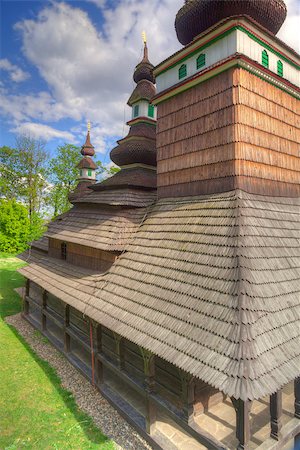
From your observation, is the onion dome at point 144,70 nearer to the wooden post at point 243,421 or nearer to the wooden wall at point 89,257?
the wooden wall at point 89,257

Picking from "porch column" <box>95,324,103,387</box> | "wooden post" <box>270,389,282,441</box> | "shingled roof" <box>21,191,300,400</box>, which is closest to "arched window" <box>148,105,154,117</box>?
"shingled roof" <box>21,191,300,400</box>

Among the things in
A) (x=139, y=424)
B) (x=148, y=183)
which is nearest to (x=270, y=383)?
(x=139, y=424)

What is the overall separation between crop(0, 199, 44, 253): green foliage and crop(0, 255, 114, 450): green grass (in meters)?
18.4

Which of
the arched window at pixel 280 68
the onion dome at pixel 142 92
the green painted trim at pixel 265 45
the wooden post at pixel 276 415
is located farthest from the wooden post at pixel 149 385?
the onion dome at pixel 142 92

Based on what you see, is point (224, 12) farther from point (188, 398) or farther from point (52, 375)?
point (52, 375)

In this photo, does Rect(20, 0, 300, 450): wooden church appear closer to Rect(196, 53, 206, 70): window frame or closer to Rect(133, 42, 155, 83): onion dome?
Rect(196, 53, 206, 70): window frame

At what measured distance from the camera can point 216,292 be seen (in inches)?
195

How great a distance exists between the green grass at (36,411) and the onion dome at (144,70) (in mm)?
12592

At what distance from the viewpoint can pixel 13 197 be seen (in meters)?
31.3

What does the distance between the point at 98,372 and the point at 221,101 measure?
8.07m

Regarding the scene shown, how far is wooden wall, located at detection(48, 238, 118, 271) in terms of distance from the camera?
848 centimetres

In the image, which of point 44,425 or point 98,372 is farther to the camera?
point 98,372

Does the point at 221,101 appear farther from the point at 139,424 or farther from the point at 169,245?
the point at 139,424

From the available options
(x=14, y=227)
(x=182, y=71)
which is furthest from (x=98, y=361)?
(x=14, y=227)
